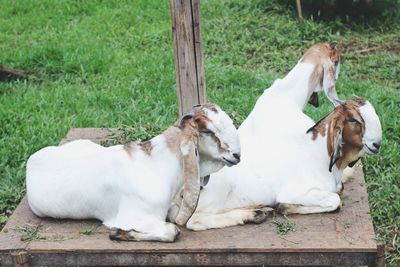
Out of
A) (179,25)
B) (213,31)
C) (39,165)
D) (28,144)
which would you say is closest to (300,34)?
(213,31)

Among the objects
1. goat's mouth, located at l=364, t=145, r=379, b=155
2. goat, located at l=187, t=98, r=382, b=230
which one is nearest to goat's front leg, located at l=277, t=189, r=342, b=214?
goat, located at l=187, t=98, r=382, b=230

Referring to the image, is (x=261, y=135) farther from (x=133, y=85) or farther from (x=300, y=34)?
(x=300, y=34)

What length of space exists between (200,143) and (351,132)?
2.44 ft

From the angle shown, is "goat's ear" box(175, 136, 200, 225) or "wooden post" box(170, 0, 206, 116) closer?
"goat's ear" box(175, 136, 200, 225)

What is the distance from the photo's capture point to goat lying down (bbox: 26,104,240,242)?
Result: 3.59m

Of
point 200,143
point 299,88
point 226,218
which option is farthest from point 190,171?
point 299,88

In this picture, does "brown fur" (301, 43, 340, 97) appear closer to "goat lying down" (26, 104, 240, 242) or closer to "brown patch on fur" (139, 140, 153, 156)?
"goat lying down" (26, 104, 240, 242)

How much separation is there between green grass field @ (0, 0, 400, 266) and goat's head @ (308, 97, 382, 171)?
101 cm

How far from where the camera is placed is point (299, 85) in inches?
168

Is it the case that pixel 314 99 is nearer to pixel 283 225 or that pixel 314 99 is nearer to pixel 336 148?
pixel 336 148

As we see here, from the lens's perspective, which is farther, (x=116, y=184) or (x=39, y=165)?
(x=39, y=165)

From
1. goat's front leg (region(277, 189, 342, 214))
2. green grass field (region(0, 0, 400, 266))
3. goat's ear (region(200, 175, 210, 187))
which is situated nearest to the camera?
goat's ear (region(200, 175, 210, 187))

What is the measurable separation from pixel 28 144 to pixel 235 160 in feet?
9.20

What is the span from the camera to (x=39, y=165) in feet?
13.1
